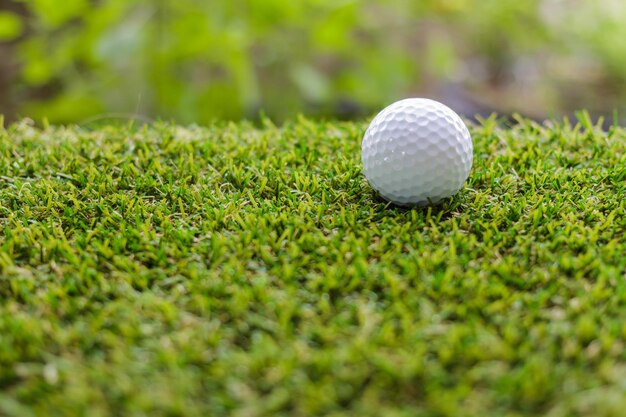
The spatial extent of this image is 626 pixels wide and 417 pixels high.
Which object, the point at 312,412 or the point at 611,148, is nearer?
the point at 312,412

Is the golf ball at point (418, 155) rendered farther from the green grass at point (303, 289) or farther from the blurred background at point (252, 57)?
the blurred background at point (252, 57)

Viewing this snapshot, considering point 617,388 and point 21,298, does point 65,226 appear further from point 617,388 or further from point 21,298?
point 617,388

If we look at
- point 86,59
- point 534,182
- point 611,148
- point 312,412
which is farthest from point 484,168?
point 86,59

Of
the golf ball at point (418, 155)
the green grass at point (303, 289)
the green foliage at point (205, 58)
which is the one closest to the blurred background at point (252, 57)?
the green foliage at point (205, 58)

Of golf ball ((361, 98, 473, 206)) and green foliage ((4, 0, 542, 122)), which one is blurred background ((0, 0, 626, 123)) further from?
golf ball ((361, 98, 473, 206))

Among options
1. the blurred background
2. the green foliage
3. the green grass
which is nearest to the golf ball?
the green grass

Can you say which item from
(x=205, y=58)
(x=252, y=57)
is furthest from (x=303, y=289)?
(x=252, y=57)
